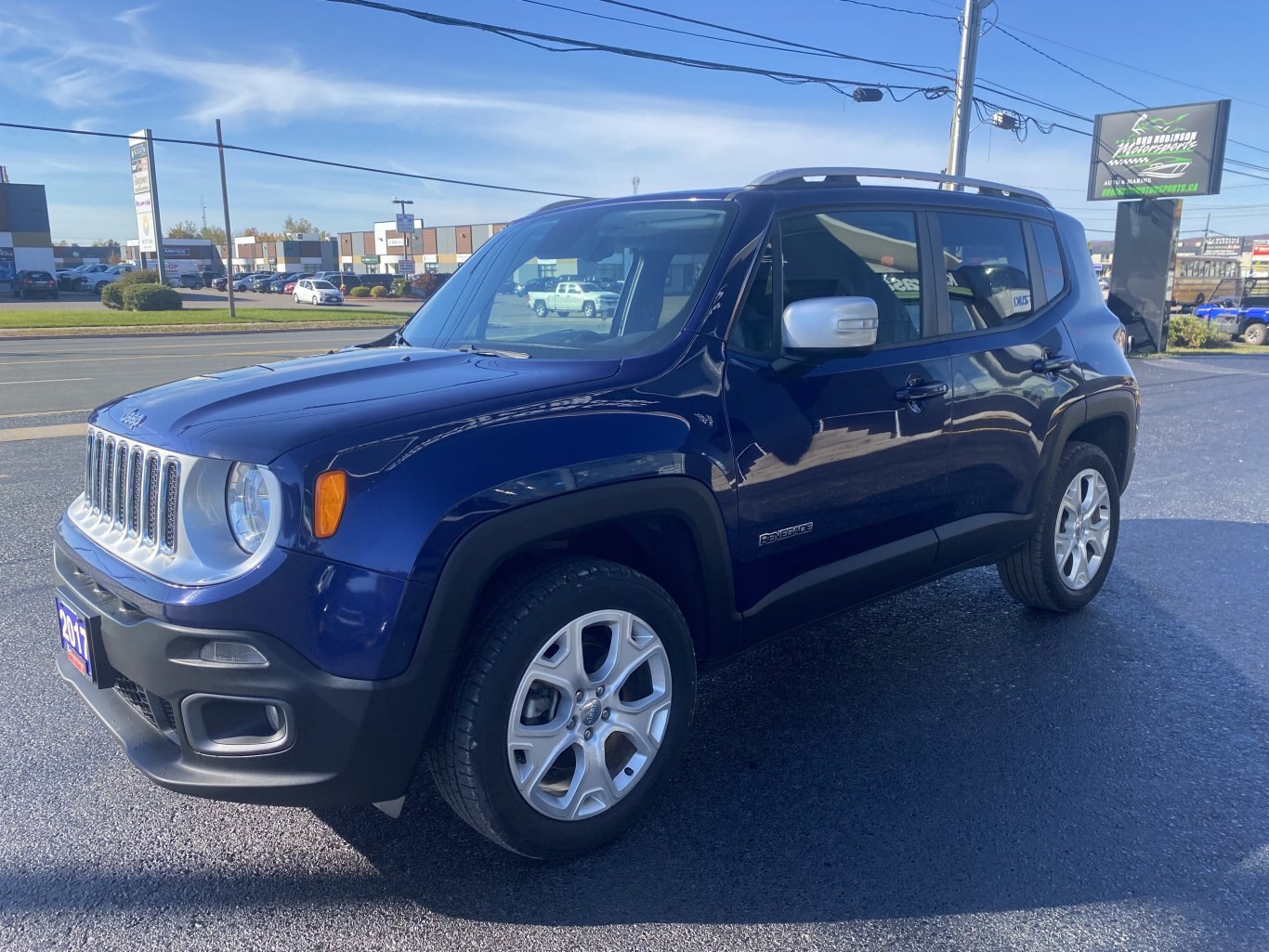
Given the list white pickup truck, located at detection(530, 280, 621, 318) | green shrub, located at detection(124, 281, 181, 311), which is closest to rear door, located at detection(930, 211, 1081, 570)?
white pickup truck, located at detection(530, 280, 621, 318)

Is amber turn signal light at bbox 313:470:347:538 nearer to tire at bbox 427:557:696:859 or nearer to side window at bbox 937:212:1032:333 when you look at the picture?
tire at bbox 427:557:696:859

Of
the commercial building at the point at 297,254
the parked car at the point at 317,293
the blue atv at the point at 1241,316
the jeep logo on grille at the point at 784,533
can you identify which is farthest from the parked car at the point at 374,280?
the jeep logo on grille at the point at 784,533

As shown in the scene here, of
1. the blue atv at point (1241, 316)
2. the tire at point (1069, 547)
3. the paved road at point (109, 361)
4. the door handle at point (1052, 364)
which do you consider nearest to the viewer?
the door handle at point (1052, 364)

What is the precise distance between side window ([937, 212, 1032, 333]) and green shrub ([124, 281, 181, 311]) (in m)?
42.1

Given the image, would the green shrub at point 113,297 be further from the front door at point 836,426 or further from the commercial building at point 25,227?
the front door at point 836,426

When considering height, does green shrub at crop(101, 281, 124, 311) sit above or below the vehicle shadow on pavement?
above

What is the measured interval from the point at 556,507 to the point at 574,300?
1.21 m

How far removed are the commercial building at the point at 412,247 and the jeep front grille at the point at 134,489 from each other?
8954 centimetres

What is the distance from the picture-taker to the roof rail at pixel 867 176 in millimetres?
3373

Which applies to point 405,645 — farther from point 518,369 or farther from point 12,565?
point 12,565

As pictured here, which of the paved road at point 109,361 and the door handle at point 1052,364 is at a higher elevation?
the door handle at point 1052,364

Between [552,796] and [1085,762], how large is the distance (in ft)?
6.28

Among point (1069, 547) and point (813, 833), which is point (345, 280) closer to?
point (1069, 547)

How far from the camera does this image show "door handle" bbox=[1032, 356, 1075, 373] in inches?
163
